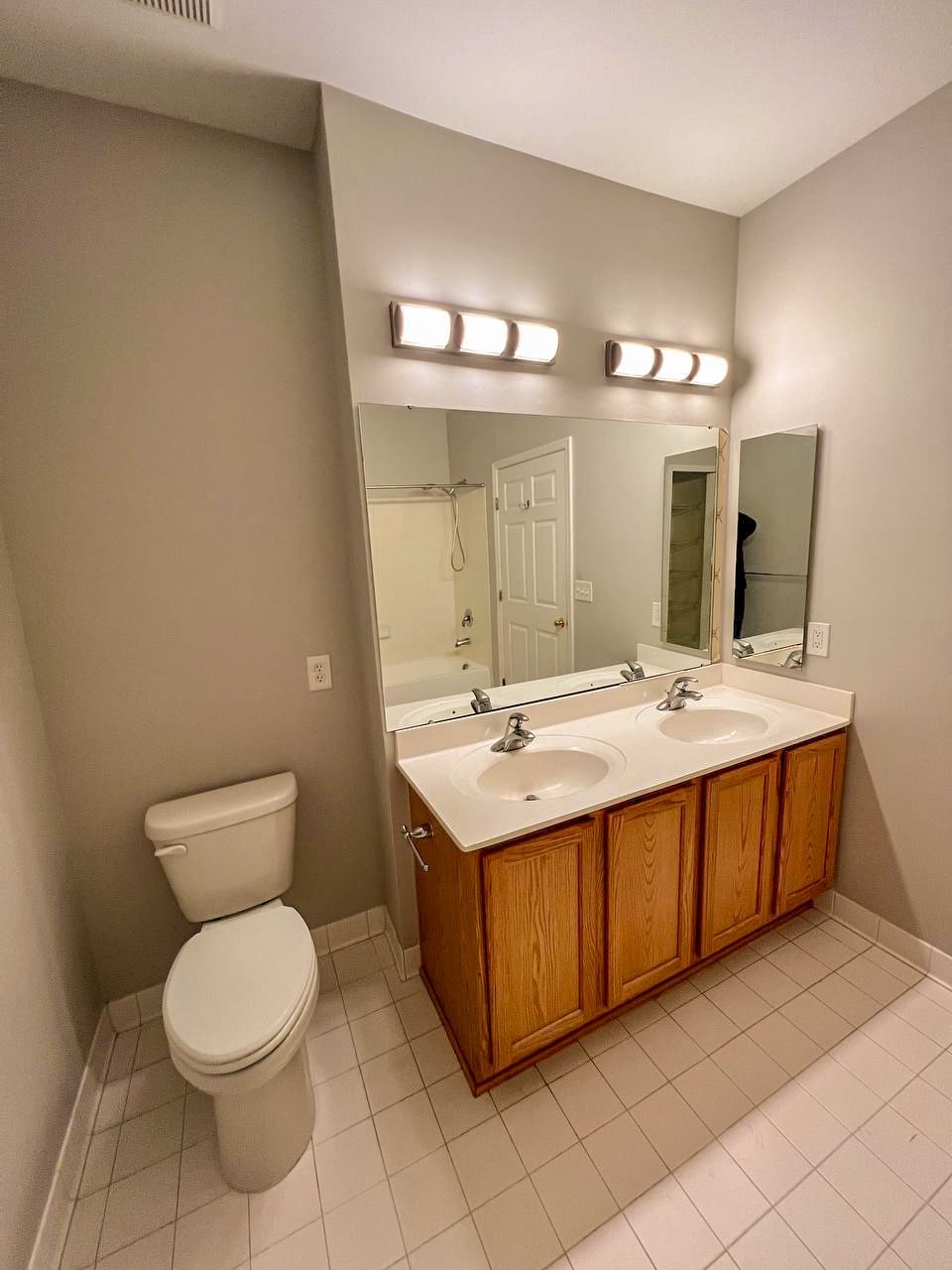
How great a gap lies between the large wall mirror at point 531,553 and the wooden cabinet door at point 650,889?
0.56 m

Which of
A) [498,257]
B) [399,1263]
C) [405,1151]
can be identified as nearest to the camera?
[399,1263]

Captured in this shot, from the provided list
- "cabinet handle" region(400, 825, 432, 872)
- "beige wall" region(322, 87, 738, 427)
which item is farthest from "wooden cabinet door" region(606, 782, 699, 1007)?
"beige wall" region(322, 87, 738, 427)

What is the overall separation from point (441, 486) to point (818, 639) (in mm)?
1433

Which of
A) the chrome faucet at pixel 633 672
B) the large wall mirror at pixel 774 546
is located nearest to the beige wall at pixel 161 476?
the chrome faucet at pixel 633 672

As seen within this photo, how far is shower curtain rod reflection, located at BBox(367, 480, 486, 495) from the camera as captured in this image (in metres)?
1.46

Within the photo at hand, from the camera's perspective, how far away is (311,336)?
154cm

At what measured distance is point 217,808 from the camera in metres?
1.47

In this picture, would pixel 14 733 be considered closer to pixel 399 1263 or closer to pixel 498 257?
pixel 399 1263

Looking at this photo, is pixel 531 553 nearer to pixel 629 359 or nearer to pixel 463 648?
pixel 463 648

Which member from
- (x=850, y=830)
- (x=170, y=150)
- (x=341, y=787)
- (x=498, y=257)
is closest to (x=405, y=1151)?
(x=341, y=787)

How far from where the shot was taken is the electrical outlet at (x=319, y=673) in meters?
1.68

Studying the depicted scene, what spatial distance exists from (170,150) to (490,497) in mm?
1247

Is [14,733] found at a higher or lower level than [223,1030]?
higher

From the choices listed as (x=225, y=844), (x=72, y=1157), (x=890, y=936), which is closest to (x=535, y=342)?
(x=225, y=844)
